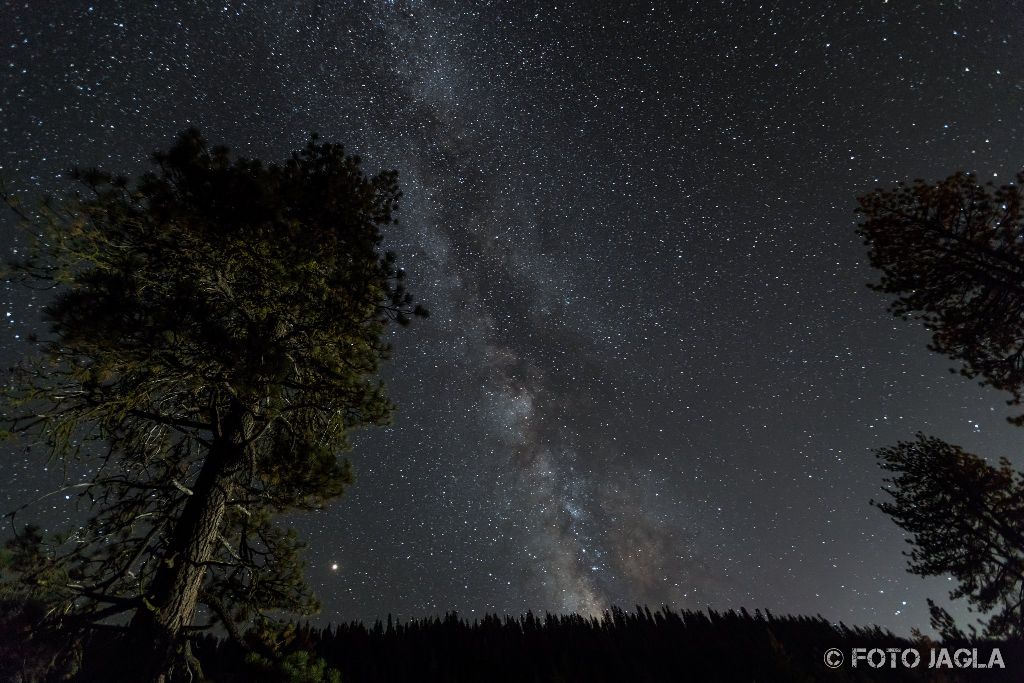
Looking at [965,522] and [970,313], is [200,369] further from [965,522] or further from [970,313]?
[965,522]

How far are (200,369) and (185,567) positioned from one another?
2.59 meters

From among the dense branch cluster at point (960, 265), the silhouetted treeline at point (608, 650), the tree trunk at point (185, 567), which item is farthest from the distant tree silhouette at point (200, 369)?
the dense branch cluster at point (960, 265)

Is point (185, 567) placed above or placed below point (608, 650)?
above

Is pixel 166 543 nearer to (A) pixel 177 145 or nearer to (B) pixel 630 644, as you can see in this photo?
(A) pixel 177 145

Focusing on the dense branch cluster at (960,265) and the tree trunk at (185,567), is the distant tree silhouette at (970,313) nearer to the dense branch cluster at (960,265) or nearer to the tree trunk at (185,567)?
the dense branch cluster at (960,265)

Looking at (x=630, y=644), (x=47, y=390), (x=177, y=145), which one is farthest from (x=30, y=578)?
(x=630, y=644)

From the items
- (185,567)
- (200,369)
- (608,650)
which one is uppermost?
(200,369)

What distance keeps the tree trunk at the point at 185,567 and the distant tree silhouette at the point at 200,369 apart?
2 cm

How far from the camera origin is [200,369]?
5.00m

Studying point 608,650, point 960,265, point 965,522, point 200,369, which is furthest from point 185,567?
point 965,522

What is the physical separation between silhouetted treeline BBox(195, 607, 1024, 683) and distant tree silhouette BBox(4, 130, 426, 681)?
2669mm

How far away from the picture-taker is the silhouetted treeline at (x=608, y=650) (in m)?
8.31

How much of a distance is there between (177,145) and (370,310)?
3.15 meters

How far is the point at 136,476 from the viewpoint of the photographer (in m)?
6.68
